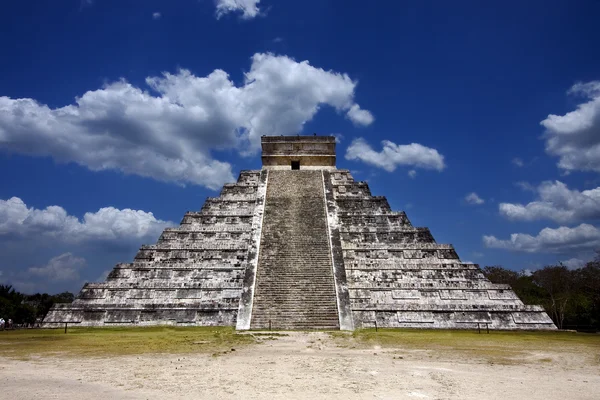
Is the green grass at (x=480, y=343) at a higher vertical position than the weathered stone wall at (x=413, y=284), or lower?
lower

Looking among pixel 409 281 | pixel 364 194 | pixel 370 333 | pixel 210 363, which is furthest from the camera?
pixel 364 194

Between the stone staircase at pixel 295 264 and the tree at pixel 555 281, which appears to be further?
the tree at pixel 555 281

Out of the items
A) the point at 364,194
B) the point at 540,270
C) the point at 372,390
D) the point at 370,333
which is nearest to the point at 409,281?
the point at 370,333

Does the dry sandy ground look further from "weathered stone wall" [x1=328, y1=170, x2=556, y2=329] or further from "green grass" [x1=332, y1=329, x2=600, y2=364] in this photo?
"weathered stone wall" [x1=328, y1=170, x2=556, y2=329]

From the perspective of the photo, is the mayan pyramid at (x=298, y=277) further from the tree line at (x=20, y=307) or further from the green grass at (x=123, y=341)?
the tree line at (x=20, y=307)

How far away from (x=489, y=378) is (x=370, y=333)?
6.15 meters

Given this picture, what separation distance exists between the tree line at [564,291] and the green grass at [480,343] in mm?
7498

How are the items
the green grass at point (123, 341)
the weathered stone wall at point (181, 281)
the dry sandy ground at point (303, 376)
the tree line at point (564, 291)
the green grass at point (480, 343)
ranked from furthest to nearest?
the tree line at point (564, 291) → the weathered stone wall at point (181, 281) → the green grass at point (123, 341) → the green grass at point (480, 343) → the dry sandy ground at point (303, 376)

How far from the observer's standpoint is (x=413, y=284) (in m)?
15.6

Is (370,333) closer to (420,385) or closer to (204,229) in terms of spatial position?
(420,385)

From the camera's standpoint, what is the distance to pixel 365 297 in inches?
594

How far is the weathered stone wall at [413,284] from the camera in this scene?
14.3 meters

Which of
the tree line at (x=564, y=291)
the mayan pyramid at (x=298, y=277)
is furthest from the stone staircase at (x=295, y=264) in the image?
the tree line at (x=564, y=291)

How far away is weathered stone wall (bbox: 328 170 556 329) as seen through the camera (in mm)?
14336
